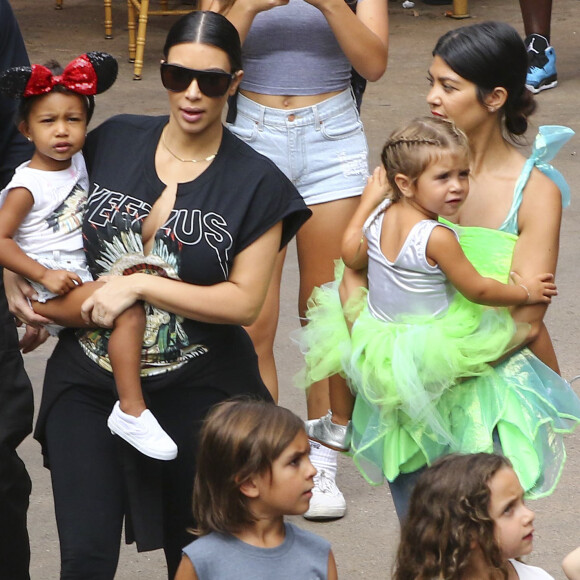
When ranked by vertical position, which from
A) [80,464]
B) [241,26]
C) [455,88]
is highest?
[455,88]

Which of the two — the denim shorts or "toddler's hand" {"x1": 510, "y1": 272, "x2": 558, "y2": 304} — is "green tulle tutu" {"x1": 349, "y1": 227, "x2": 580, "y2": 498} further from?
the denim shorts

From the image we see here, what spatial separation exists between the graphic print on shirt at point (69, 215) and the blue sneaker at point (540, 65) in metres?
6.45

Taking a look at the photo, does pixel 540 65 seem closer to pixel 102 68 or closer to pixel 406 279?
pixel 102 68

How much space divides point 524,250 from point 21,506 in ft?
5.31

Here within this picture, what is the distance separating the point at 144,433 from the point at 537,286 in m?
1.04

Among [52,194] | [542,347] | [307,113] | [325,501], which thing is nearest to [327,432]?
[325,501]

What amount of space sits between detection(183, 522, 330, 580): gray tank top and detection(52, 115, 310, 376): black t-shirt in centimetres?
57

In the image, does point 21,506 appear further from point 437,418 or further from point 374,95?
point 374,95

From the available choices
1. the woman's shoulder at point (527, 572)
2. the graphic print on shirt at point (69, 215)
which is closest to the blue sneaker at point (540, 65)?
the graphic print on shirt at point (69, 215)

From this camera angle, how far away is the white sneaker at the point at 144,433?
9.81ft

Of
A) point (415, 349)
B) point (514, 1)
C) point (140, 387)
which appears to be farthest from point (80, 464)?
point (514, 1)

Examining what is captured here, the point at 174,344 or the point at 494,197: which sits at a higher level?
the point at 494,197

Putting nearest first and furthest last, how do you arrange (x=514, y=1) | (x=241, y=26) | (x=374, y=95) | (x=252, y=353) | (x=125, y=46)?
1. (x=252, y=353)
2. (x=241, y=26)
3. (x=374, y=95)
4. (x=125, y=46)
5. (x=514, y=1)

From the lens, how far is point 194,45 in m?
3.09
